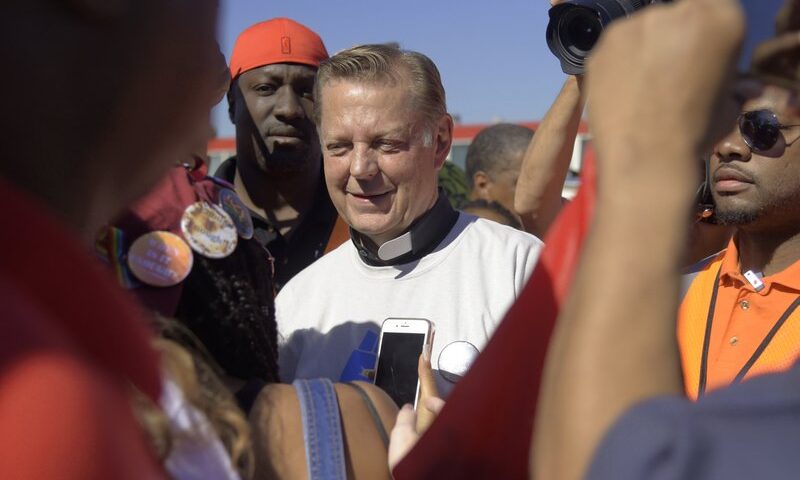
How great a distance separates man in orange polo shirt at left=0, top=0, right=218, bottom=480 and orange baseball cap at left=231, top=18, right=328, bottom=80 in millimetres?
3366

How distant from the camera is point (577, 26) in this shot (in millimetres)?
2396

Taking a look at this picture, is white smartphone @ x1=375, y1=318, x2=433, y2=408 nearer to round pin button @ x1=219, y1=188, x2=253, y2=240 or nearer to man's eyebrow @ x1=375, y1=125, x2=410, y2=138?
man's eyebrow @ x1=375, y1=125, x2=410, y2=138

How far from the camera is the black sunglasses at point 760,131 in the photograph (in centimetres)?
256

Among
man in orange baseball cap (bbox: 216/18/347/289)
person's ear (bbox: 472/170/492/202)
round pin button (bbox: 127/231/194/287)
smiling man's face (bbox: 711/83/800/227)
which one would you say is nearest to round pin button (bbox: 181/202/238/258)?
round pin button (bbox: 127/231/194/287)

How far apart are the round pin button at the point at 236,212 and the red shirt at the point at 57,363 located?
1082 mm

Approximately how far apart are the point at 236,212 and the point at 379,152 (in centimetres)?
123

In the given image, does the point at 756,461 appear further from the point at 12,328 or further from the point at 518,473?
the point at 12,328

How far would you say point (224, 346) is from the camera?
1626 millimetres

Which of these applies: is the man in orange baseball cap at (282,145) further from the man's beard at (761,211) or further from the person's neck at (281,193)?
the man's beard at (761,211)

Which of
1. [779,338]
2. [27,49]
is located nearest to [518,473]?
[27,49]

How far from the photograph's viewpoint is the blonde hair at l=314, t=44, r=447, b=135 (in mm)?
2941

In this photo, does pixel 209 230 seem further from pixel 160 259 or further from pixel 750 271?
pixel 750 271

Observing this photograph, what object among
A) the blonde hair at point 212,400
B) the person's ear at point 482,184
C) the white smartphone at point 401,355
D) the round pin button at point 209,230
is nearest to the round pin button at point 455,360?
the white smartphone at point 401,355

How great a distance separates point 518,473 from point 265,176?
10.2 ft
